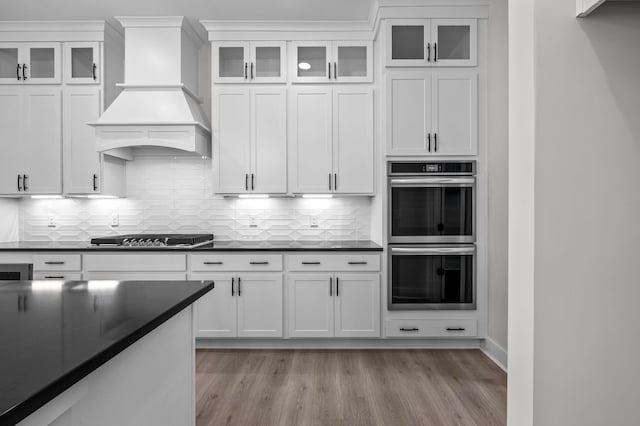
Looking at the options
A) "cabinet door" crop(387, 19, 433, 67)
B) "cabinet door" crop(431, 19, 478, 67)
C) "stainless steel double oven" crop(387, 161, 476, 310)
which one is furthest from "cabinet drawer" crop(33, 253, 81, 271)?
"cabinet door" crop(431, 19, 478, 67)

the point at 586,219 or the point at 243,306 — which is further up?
the point at 586,219

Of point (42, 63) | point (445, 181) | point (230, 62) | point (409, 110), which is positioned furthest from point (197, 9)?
point (445, 181)

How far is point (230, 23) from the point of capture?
372cm

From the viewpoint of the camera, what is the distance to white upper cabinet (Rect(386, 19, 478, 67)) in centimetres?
348

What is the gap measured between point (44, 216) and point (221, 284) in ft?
7.31

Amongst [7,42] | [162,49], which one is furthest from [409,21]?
[7,42]

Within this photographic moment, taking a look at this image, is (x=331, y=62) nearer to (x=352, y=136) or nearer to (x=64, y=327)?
(x=352, y=136)

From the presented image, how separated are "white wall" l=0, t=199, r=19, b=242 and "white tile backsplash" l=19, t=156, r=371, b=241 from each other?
3.3 inches

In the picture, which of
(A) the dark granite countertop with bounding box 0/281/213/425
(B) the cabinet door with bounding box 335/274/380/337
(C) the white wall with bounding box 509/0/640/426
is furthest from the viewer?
(B) the cabinet door with bounding box 335/274/380/337

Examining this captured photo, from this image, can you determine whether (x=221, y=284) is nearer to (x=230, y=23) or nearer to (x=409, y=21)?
(x=230, y=23)

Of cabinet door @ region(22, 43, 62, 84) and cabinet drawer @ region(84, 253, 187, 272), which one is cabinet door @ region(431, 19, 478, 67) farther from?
cabinet door @ region(22, 43, 62, 84)

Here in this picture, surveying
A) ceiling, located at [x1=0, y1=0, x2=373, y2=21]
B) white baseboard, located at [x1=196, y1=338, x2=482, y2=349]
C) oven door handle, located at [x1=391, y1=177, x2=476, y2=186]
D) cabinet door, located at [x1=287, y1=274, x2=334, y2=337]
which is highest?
ceiling, located at [x1=0, y1=0, x2=373, y2=21]

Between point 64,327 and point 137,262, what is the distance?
274 centimetres

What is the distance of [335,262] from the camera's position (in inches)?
138
